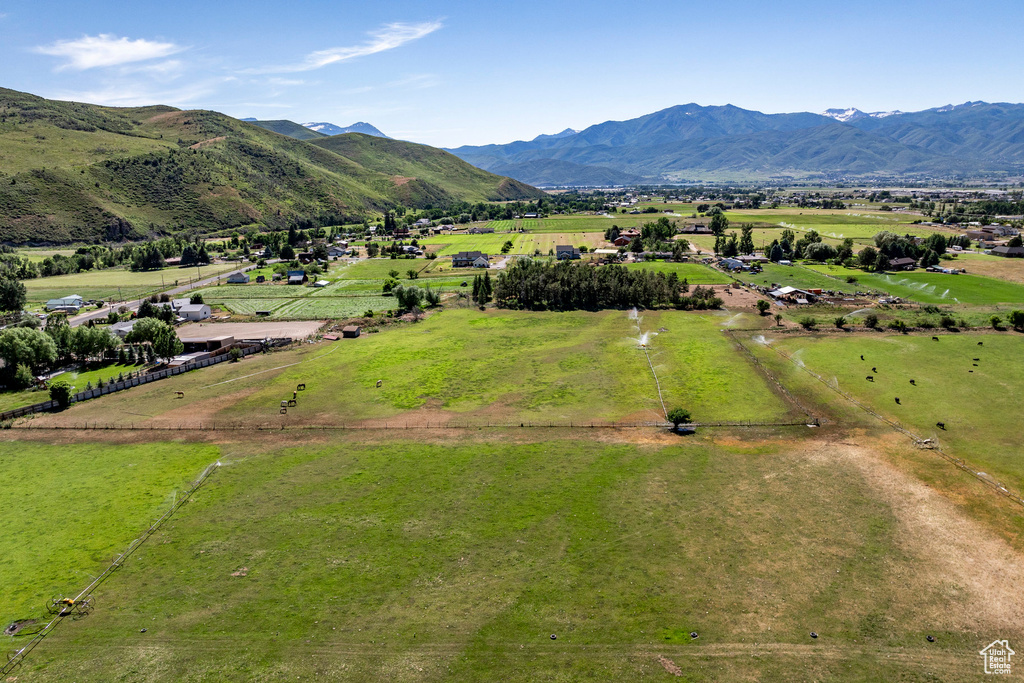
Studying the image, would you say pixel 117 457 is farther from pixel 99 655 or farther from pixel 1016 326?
pixel 1016 326

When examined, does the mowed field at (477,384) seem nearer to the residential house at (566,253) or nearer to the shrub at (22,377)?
the shrub at (22,377)

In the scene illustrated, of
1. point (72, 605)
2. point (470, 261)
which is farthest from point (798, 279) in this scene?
point (72, 605)

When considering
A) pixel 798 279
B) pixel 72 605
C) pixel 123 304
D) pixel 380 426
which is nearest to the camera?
pixel 72 605

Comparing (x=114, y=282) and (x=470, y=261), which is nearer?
(x=114, y=282)

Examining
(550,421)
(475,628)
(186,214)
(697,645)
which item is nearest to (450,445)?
(550,421)

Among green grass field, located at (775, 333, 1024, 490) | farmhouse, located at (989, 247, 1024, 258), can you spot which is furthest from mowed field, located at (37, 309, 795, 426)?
farmhouse, located at (989, 247, 1024, 258)

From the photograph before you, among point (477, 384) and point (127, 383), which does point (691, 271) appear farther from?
point (127, 383)
